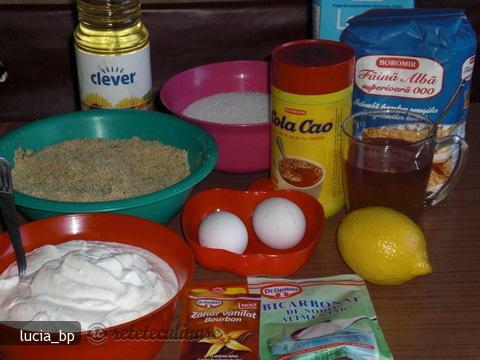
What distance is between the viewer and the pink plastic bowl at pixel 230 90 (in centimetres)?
119

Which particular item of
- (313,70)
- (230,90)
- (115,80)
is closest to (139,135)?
(115,80)

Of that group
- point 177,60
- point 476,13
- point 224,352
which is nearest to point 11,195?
point 224,352

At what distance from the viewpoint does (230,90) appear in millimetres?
1420

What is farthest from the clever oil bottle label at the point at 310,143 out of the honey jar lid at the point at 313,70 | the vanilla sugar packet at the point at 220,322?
the vanilla sugar packet at the point at 220,322

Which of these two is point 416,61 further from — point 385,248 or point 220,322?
point 220,322

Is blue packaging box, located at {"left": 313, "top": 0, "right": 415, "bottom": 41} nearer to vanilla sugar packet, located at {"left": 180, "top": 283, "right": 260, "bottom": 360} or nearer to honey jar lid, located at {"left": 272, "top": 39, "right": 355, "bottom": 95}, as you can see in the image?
honey jar lid, located at {"left": 272, "top": 39, "right": 355, "bottom": 95}

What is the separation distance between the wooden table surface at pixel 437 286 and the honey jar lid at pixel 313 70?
0.81 ft

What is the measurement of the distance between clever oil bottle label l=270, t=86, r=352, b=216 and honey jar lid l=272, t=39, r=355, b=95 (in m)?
0.01

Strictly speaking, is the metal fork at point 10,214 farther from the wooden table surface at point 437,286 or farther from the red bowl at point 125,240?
the wooden table surface at point 437,286

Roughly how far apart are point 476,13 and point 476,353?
1.20 meters

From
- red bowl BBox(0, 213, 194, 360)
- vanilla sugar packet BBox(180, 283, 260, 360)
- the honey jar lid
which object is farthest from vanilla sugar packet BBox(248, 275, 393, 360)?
the honey jar lid

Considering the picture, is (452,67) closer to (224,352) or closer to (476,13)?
(224,352)

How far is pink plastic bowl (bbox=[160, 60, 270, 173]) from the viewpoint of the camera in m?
1.19

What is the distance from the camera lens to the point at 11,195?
0.93 meters
